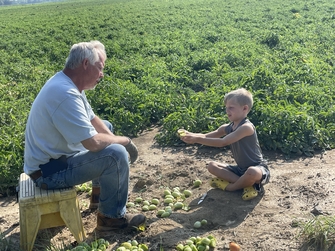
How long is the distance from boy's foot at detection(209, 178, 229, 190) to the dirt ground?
2.8 inches

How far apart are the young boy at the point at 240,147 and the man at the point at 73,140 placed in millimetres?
1010

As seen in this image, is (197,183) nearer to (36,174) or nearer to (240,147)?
(240,147)

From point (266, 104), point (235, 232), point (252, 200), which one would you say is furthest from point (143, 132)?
point (235, 232)

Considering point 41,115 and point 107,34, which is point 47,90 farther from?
point 107,34

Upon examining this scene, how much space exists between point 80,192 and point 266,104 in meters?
3.09

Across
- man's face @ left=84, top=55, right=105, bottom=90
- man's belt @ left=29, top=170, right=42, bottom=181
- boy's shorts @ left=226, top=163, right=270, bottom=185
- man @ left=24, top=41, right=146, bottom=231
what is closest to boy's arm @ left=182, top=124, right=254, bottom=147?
boy's shorts @ left=226, top=163, right=270, bottom=185

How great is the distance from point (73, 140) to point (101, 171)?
41cm

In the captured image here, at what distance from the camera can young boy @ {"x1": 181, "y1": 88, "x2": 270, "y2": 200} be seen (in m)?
4.47

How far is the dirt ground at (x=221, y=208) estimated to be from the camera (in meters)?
3.87

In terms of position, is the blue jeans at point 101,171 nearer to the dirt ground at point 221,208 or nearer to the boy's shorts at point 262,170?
the dirt ground at point 221,208

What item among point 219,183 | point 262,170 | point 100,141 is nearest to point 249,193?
point 262,170

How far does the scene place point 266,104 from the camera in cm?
661

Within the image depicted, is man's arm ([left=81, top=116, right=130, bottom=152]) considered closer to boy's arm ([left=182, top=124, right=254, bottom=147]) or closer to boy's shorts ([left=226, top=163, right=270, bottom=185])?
boy's arm ([left=182, top=124, right=254, bottom=147])

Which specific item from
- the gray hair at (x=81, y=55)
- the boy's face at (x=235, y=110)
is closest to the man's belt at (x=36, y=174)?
the gray hair at (x=81, y=55)
